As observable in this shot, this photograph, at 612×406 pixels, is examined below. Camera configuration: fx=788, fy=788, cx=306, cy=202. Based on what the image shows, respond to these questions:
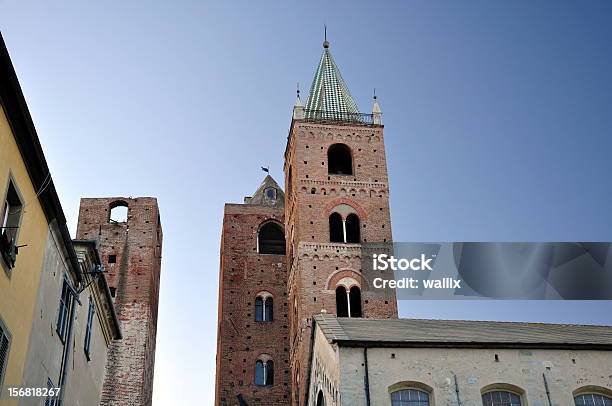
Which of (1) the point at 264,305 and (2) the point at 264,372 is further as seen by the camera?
(1) the point at 264,305

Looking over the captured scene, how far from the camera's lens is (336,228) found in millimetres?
37188

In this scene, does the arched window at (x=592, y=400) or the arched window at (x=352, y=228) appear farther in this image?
the arched window at (x=352, y=228)

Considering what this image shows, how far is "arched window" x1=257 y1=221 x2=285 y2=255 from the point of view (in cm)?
4495

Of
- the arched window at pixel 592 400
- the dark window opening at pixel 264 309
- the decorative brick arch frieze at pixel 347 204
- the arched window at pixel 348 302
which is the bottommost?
the arched window at pixel 592 400

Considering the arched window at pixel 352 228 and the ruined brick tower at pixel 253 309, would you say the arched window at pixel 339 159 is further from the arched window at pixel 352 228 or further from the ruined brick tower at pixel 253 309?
the ruined brick tower at pixel 253 309

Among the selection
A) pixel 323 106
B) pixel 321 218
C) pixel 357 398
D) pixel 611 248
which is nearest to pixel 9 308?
pixel 357 398

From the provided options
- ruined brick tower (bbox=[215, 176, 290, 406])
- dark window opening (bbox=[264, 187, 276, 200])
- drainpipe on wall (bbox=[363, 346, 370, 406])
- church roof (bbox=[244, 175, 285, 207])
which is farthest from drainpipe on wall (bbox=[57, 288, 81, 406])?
dark window opening (bbox=[264, 187, 276, 200])

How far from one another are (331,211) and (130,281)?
11893mm

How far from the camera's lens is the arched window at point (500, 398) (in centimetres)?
2123

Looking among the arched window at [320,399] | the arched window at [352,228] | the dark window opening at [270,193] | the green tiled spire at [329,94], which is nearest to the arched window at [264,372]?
the arched window at [352,228]

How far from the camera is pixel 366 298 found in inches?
1367

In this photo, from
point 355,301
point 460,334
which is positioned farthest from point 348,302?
point 460,334

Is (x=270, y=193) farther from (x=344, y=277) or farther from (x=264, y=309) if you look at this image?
(x=344, y=277)

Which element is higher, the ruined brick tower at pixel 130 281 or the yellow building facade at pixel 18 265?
the ruined brick tower at pixel 130 281
